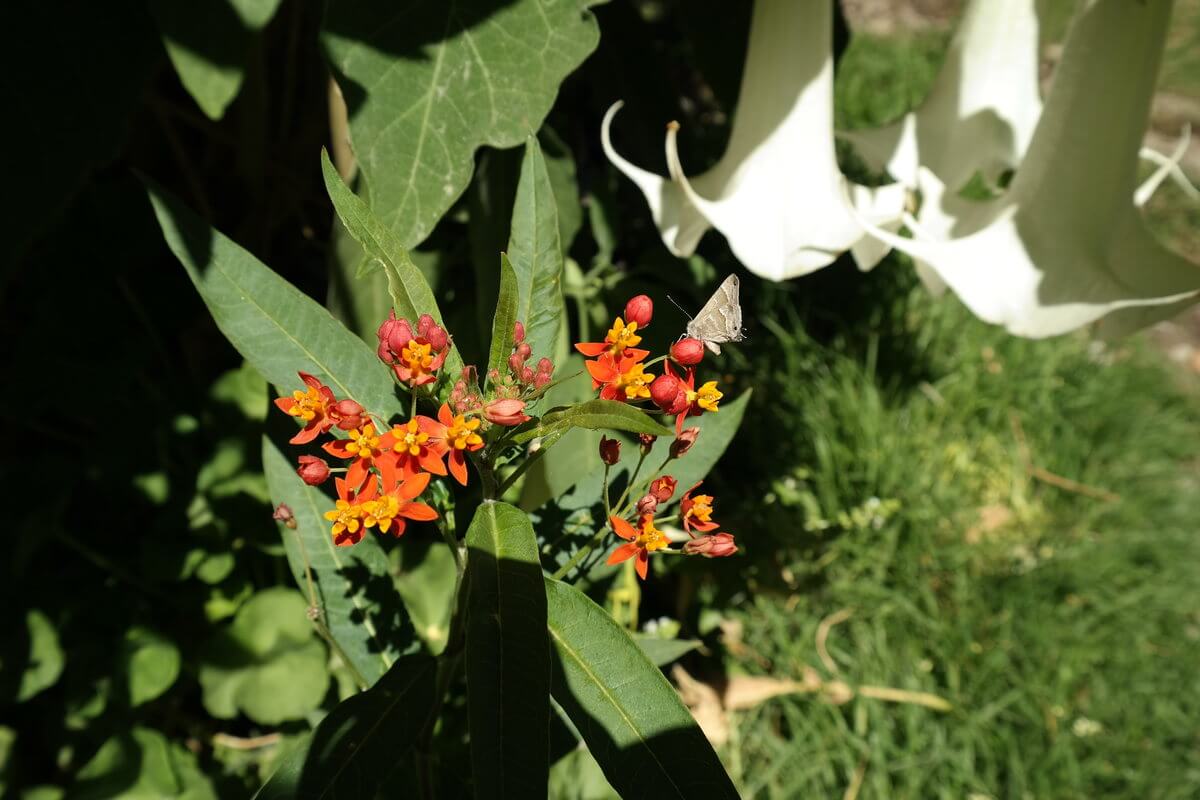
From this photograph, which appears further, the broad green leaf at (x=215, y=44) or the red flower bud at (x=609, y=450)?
the broad green leaf at (x=215, y=44)

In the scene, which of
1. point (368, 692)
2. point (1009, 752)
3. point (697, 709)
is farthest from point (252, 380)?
point (1009, 752)

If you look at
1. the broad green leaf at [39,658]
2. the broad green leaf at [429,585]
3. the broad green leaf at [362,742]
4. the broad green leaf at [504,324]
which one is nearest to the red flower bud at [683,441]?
the broad green leaf at [504,324]

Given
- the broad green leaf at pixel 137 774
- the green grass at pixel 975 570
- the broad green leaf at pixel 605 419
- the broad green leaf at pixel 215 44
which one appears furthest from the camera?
the green grass at pixel 975 570

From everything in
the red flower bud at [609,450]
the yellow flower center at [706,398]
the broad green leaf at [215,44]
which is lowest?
the red flower bud at [609,450]

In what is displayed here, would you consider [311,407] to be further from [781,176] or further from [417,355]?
[781,176]

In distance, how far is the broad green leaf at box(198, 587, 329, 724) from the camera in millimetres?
1073

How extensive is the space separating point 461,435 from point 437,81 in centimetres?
39

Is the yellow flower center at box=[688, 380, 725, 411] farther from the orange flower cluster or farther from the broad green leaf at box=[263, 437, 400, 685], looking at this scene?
the broad green leaf at box=[263, 437, 400, 685]

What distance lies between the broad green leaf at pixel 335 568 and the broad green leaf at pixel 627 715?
0.75 feet

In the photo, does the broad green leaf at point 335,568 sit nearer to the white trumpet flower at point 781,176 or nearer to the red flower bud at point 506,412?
the red flower bud at point 506,412

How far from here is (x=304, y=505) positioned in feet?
2.61

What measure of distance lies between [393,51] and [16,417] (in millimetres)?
711

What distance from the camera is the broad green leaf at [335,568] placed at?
783 mm

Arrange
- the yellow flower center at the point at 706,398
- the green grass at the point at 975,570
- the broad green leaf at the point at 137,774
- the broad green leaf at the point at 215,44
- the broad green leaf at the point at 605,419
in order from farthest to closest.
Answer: the green grass at the point at 975,570 < the broad green leaf at the point at 137,774 < the broad green leaf at the point at 215,44 < the yellow flower center at the point at 706,398 < the broad green leaf at the point at 605,419
